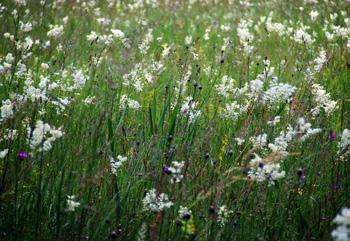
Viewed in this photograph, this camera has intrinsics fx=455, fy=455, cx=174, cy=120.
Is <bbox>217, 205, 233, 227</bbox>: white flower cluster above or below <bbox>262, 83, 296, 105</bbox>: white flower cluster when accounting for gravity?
below

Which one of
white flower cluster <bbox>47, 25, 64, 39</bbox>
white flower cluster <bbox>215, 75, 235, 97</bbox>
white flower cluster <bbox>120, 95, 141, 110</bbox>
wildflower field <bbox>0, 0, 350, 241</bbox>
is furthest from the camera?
white flower cluster <bbox>47, 25, 64, 39</bbox>

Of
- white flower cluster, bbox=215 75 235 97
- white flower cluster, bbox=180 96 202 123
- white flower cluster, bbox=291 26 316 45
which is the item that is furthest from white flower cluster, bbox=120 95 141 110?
white flower cluster, bbox=291 26 316 45

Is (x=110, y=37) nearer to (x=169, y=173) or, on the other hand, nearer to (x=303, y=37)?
(x=303, y=37)

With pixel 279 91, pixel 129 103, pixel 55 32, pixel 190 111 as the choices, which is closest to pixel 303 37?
pixel 190 111

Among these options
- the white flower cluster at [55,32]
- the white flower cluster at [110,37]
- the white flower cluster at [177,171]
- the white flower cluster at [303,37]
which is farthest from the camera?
the white flower cluster at [55,32]

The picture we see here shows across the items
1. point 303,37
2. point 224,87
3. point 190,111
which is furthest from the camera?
point 303,37

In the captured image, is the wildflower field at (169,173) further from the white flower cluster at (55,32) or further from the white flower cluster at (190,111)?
the white flower cluster at (55,32)

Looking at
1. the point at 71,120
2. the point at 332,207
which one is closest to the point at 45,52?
the point at 71,120

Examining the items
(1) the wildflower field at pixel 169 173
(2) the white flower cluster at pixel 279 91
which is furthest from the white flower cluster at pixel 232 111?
(2) the white flower cluster at pixel 279 91

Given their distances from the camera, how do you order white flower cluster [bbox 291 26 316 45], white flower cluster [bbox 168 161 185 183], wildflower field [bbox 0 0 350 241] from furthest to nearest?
white flower cluster [bbox 291 26 316 45] → wildflower field [bbox 0 0 350 241] → white flower cluster [bbox 168 161 185 183]

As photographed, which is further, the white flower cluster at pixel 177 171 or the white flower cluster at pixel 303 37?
the white flower cluster at pixel 303 37

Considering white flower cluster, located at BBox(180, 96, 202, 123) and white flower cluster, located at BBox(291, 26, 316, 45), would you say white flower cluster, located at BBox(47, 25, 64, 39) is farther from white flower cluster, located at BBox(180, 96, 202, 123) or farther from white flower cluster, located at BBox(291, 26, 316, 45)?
white flower cluster, located at BBox(291, 26, 316, 45)

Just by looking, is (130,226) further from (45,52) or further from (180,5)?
(180,5)

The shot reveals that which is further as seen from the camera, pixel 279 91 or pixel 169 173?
pixel 279 91
